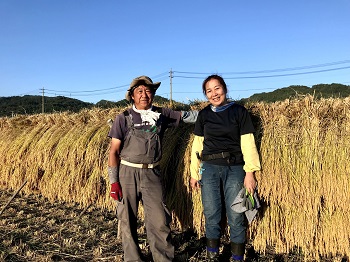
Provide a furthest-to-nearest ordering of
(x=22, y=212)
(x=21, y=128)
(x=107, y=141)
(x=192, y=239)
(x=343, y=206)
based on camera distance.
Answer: (x=21, y=128) → (x=107, y=141) → (x=22, y=212) → (x=192, y=239) → (x=343, y=206)

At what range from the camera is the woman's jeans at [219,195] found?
10.2ft

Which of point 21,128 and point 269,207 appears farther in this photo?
point 21,128

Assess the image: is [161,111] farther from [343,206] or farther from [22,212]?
[22,212]

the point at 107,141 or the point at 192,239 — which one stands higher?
the point at 107,141

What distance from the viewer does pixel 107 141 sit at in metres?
5.46

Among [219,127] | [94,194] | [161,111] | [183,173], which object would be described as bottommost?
[94,194]

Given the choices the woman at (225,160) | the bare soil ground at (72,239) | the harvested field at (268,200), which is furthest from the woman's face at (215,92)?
the bare soil ground at (72,239)

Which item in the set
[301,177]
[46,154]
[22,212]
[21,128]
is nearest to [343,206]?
[301,177]

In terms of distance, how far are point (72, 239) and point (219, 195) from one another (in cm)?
218

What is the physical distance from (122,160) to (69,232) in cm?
176

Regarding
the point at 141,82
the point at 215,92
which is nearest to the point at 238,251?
the point at 215,92

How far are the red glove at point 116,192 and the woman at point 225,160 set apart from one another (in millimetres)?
928

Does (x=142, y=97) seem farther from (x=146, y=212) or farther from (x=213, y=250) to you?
(x=213, y=250)

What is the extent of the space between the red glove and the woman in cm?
93
